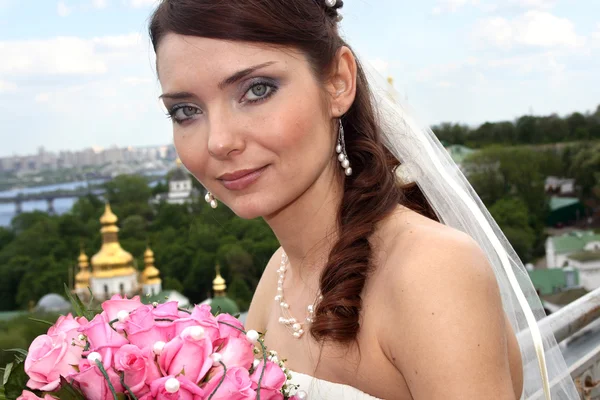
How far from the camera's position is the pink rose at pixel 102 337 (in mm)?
1494

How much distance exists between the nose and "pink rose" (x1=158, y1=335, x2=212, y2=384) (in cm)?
62

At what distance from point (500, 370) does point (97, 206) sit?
79550mm

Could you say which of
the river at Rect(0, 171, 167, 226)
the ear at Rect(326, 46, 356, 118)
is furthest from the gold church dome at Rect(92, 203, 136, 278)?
the ear at Rect(326, 46, 356, 118)

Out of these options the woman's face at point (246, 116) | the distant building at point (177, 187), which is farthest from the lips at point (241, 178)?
the distant building at point (177, 187)

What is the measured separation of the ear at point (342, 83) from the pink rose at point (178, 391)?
3.36ft

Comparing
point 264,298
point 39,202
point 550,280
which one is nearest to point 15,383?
point 264,298

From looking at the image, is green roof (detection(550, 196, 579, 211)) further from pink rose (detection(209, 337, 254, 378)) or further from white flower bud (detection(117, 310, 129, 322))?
white flower bud (detection(117, 310, 129, 322))

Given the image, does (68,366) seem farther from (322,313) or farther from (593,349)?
(593,349)

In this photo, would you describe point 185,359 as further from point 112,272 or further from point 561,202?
point 561,202

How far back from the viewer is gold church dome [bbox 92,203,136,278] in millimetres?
53438

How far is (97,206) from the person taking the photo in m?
77.8

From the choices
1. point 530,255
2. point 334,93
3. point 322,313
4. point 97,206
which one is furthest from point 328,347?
point 97,206

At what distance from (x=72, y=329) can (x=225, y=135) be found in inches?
26.2

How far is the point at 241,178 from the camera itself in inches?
80.3
